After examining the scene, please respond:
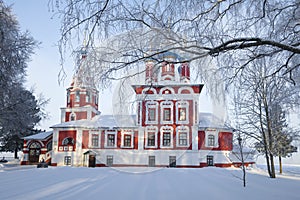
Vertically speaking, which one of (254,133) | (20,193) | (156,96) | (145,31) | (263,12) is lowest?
(20,193)

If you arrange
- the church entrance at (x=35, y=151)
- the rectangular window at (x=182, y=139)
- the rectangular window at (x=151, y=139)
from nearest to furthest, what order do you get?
the rectangular window at (x=182, y=139) → the rectangular window at (x=151, y=139) → the church entrance at (x=35, y=151)

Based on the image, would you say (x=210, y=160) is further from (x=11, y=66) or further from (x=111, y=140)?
(x=11, y=66)

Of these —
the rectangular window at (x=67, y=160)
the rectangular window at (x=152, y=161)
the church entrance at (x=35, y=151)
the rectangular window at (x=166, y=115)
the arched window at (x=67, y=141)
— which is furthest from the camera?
the church entrance at (x=35, y=151)

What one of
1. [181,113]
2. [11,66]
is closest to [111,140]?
[181,113]

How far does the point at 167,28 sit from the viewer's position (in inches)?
160

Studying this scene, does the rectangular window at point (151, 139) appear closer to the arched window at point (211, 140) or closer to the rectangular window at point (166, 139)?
the rectangular window at point (166, 139)

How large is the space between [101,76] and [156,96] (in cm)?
2080

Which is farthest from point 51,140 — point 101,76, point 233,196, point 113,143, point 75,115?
point 101,76

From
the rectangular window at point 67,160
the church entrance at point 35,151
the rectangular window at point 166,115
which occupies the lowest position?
the rectangular window at point 67,160

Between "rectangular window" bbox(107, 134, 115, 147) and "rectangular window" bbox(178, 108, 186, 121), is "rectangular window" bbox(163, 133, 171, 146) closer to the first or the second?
"rectangular window" bbox(178, 108, 186, 121)

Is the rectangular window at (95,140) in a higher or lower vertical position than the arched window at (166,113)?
lower

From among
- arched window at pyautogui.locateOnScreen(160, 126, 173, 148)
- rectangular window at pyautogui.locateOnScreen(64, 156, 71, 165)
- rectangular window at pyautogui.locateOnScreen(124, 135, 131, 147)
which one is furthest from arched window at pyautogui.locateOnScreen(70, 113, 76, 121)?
arched window at pyautogui.locateOnScreen(160, 126, 173, 148)

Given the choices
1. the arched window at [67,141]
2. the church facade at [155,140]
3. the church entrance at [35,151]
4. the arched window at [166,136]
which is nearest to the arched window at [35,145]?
the church entrance at [35,151]

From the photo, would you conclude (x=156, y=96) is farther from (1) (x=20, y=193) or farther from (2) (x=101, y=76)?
(2) (x=101, y=76)
